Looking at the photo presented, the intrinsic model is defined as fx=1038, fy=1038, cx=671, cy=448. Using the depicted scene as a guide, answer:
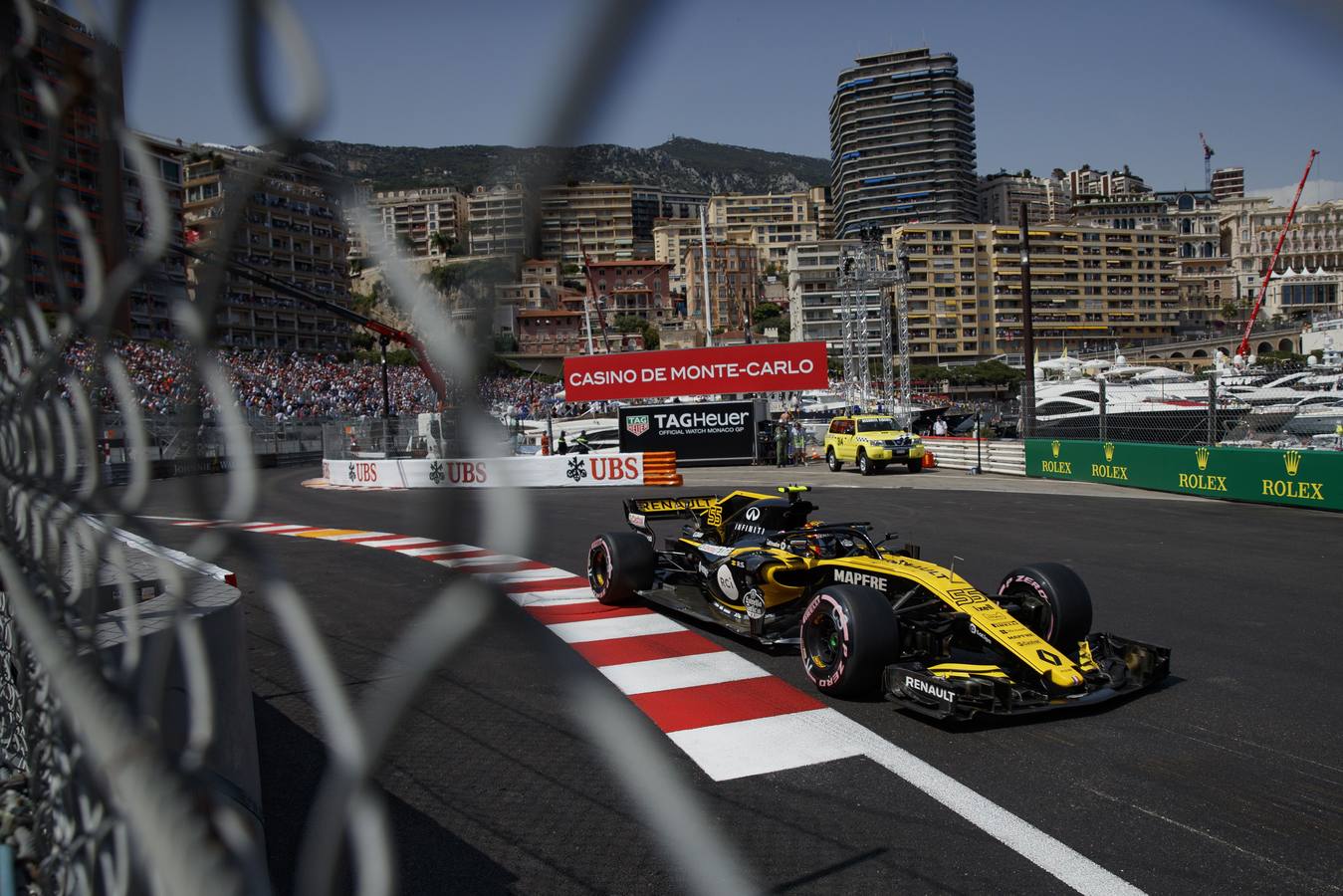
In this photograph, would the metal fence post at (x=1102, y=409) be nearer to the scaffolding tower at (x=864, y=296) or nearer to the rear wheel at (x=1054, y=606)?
the rear wheel at (x=1054, y=606)

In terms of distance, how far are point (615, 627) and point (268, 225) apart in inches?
308

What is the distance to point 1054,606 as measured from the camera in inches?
268

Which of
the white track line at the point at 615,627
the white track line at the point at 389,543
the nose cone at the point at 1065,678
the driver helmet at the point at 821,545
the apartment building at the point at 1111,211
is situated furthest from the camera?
the apartment building at the point at 1111,211

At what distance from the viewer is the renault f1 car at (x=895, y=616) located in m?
5.84

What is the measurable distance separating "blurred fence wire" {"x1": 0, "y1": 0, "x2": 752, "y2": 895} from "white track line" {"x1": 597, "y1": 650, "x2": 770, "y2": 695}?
5.46 meters

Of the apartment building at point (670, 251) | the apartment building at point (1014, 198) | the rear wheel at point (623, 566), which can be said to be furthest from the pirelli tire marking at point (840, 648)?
the apartment building at point (1014, 198)

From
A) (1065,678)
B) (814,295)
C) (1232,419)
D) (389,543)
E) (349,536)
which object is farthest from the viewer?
(814,295)

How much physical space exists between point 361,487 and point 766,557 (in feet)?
66.1

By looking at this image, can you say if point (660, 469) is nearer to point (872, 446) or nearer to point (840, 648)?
point (872, 446)

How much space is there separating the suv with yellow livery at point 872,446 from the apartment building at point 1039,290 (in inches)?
2807

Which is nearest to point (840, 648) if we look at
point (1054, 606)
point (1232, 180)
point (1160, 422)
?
point (1054, 606)

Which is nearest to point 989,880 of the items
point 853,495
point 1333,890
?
point 1333,890

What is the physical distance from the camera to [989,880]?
382 cm

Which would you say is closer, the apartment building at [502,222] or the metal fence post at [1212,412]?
the apartment building at [502,222]
